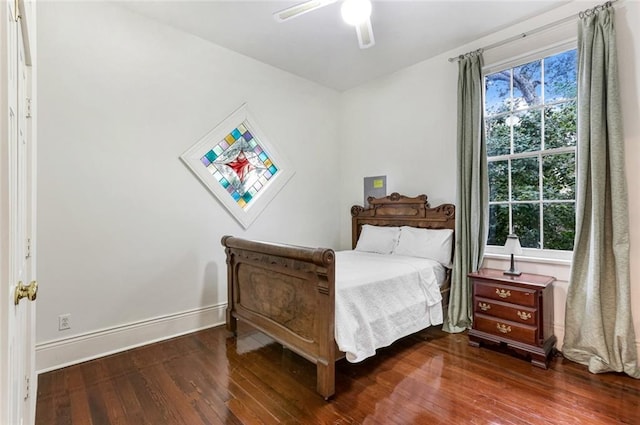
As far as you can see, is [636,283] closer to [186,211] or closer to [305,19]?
[305,19]

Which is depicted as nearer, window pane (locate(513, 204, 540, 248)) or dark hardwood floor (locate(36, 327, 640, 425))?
dark hardwood floor (locate(36, 327, 640, 425))

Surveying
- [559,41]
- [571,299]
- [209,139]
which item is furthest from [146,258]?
[559,41]

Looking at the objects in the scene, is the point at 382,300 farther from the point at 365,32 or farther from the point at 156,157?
the point at 156,157

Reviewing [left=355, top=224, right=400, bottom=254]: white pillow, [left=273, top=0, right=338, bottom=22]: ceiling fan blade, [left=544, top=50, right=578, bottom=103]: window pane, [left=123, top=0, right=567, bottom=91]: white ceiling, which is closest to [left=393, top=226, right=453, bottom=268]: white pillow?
[left=355, top=224, right=400, bottom=254]: white pillow

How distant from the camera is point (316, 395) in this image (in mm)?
2037

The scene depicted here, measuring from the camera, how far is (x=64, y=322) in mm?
2482

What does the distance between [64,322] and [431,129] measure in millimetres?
3924

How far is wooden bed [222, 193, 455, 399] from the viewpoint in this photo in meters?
2.00

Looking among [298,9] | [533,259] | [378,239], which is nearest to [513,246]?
[533,259]

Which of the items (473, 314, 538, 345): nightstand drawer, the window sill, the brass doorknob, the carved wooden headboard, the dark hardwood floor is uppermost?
the carved wooden headboard

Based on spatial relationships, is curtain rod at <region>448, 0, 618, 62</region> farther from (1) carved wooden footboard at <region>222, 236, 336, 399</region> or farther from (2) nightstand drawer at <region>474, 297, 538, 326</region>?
(1) carved wooden footboard at <region>222, 236, 336, 399</region>

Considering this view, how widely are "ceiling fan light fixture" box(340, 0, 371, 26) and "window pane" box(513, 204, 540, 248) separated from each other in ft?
7.34

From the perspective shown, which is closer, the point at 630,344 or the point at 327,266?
the point at 327,266

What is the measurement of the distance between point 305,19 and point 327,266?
231cm
